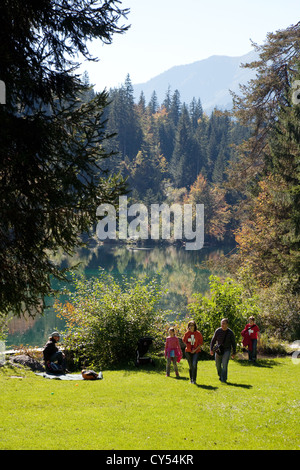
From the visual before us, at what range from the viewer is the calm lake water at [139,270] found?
92.2ft

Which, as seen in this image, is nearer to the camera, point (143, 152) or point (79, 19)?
point (79, 19)

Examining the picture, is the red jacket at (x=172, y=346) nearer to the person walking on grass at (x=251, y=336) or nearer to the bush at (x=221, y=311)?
the person walking on grass at (x=251, y=336)

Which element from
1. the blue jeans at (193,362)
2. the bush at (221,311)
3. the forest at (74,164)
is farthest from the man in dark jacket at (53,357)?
the bush at (221,311)

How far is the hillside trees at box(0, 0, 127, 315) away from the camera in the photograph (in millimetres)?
7855

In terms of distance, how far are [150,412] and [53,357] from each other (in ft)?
19.2

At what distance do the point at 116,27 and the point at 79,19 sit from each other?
2.41 feet

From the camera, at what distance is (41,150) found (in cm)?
806

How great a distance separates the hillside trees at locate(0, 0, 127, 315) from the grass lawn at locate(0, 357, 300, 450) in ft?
7.07

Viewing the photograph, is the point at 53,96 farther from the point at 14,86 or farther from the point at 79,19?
the point at 79,19

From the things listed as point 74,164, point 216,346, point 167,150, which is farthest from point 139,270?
point 167,150

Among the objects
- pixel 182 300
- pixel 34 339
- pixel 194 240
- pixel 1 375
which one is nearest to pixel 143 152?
pixel 194 240

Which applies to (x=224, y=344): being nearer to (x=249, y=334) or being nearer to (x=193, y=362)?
(x=193, y=362)

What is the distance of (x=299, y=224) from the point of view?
70.4 ft

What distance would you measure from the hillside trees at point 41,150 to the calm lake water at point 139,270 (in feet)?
32.5
